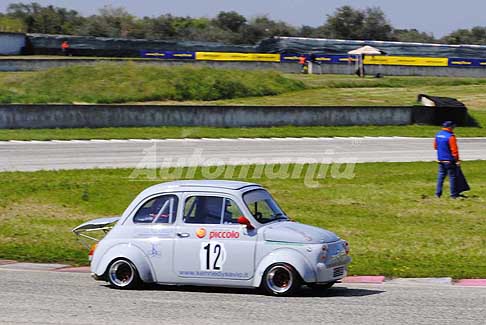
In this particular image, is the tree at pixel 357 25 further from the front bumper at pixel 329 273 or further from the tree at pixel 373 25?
the front bumper at pixel 329 273

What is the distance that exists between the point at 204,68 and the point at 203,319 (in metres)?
39.5

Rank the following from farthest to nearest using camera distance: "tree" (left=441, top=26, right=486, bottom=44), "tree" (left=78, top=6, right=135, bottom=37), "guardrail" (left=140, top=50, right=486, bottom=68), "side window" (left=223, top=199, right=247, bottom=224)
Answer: "tree" (left=441, top=26, right=486, bottom=44), "tree" (left=78, top=6, right=135, bottom=37), "guardrail" (left=140, top=50, right=486, bottom=68), "side window" (left=223, top=199, right=247, bottom=224)

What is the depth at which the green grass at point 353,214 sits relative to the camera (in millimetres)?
14391

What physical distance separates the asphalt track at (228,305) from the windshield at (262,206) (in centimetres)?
100

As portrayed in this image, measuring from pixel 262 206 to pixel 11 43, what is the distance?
55108 millimetres

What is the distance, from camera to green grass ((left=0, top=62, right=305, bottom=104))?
42.7m

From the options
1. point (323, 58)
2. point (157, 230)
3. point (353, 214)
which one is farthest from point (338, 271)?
point (323, 58)

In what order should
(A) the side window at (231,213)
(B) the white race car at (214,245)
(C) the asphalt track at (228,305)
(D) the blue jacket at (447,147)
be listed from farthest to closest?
(D) the blue jacket at (447,147)
(A) the side window at (231,213)
(B) the white race car at (214,245)
(C) the asphalt track at (228,305)

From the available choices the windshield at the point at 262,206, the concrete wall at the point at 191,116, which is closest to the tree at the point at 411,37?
the concrete wall at the point at 191,116

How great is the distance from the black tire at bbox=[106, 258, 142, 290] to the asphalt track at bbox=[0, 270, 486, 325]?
6.6 inches

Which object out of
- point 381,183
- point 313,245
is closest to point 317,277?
point 313,245

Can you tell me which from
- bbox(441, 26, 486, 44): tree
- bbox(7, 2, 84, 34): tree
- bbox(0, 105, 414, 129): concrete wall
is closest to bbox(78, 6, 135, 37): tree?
bbox(7, 2, 84, 34): tree

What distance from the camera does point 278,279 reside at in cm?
1113

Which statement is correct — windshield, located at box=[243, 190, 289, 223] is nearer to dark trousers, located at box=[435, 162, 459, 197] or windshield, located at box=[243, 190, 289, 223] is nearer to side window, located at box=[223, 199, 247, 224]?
side window, located at box=[223, 199, 247, 224]
